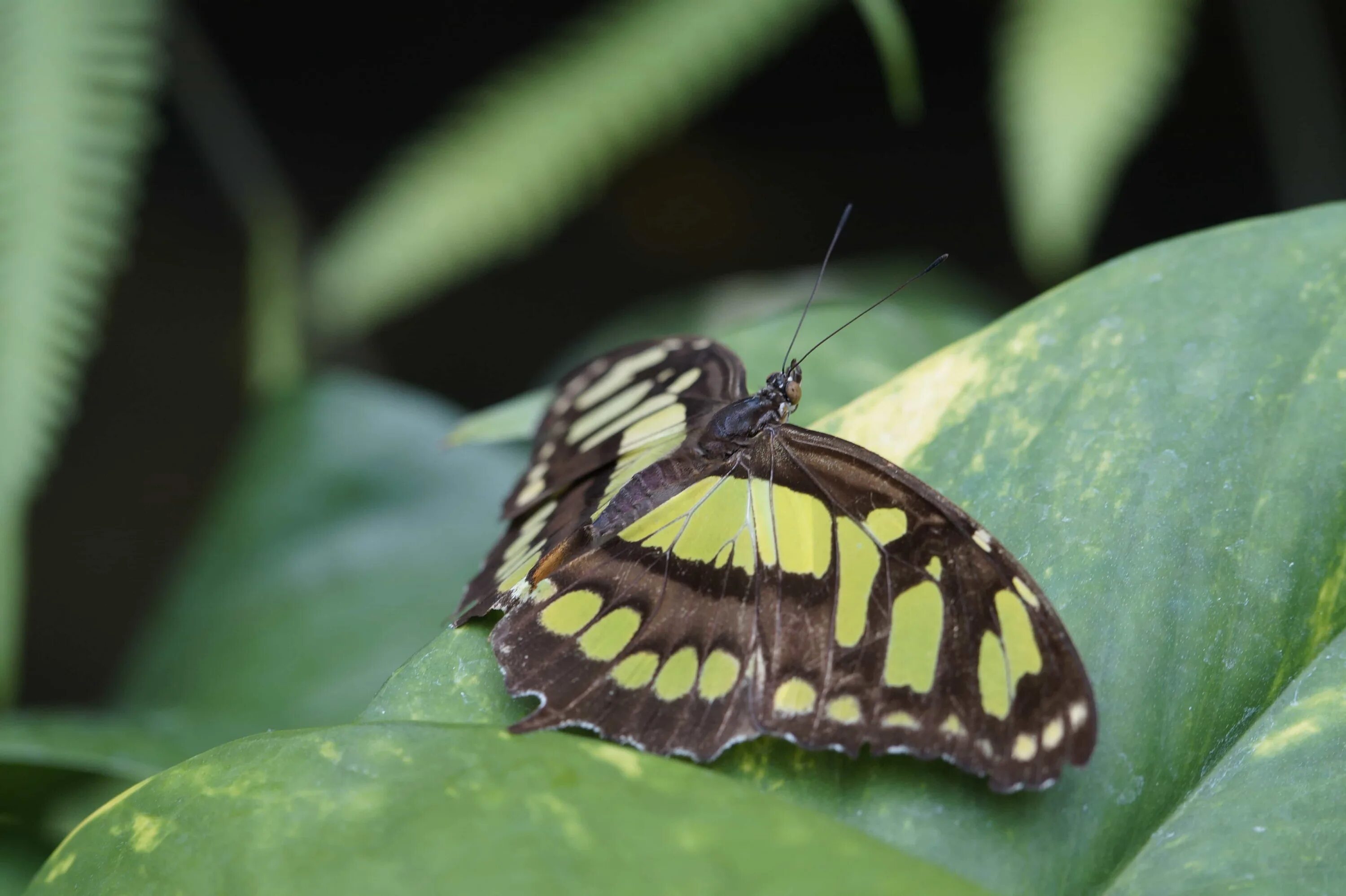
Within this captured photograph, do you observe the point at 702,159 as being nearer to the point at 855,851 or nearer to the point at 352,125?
the point at 352,125

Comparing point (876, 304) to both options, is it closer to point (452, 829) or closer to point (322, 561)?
point (452, 829)

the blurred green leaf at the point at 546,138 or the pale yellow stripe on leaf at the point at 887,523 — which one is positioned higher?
the blurred green leaf at the point at 546,138

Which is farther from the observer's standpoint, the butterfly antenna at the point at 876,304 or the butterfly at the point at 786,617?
the butterfly antenna at the point at 876,304

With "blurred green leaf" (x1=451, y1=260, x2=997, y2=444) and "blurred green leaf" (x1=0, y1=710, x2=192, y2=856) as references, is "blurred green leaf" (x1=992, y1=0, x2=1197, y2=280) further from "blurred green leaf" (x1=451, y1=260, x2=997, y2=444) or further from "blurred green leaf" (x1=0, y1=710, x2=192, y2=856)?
"blurred green leaf" (x1=0, y1=710, x2=192, y2=856)

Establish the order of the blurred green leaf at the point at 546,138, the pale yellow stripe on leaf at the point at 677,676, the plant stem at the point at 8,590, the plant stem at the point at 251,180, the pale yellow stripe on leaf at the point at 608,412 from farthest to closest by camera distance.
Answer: the plant stem at the point at 251,180 < the blurred green leaf at the point at 546,138 < the plant stem at the point at 8,590 < the pale yellow stripe on leaf at the point at 608,412 < the pale yellow stripe on leaf at the point at 677,676

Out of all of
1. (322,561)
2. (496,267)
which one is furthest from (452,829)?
(496,267)

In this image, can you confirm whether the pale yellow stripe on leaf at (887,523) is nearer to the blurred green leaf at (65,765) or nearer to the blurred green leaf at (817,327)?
the blurred green leaf at (817,327)

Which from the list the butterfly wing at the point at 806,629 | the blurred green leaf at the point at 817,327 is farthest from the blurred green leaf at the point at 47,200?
the butterfly wing at the point at 806,629

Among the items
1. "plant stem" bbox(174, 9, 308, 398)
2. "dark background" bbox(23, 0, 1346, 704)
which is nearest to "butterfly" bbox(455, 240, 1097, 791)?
"plant stem" bbox(174, 9, 308, 398)

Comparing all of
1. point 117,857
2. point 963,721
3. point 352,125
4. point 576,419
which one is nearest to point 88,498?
point 352,125
